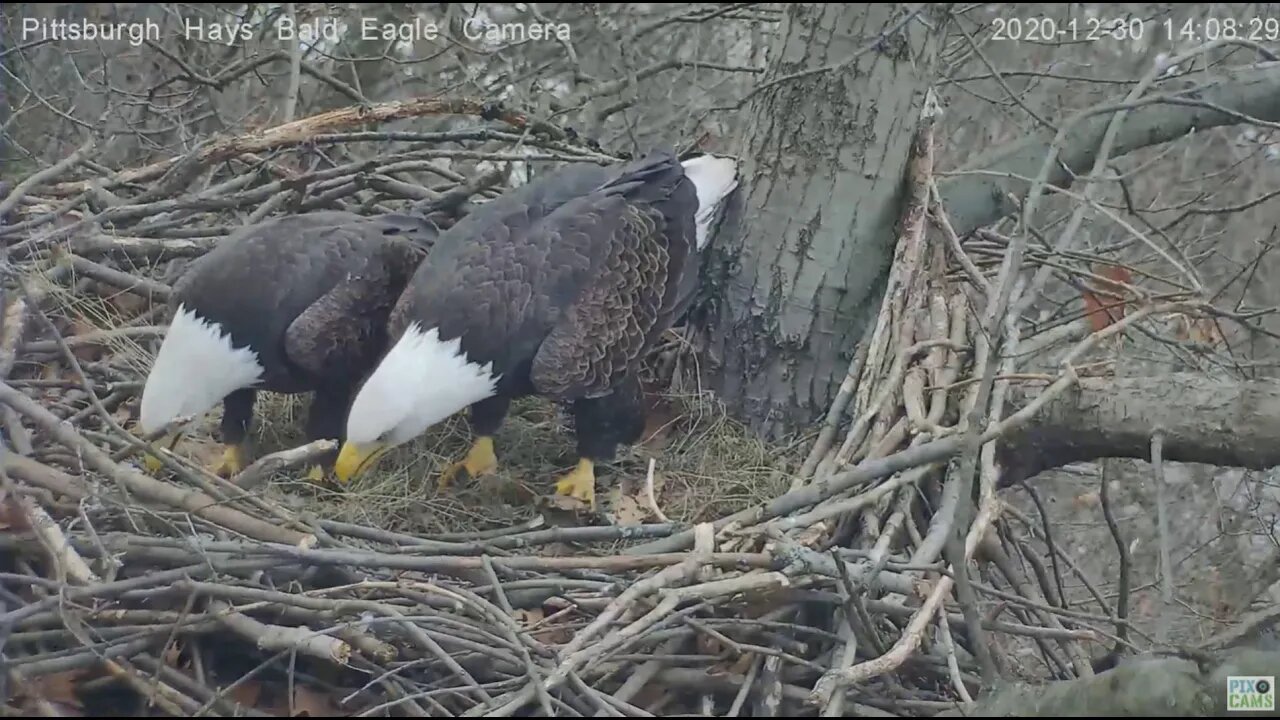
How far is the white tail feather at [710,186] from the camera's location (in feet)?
12.3

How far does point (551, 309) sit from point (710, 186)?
2.30 ft

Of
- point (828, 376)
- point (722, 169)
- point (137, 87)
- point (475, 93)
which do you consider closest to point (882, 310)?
point (828, 376)

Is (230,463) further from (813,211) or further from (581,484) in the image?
(813,211)

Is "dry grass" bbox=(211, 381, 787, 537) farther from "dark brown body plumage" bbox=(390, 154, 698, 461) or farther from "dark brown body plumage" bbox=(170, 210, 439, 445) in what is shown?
"dark brown body plumage" bbox=(170, 210, 439, 445)

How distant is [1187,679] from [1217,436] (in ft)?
2.99

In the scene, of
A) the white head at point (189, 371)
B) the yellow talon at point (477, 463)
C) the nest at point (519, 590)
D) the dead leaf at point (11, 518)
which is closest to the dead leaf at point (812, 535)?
the nest at point (519, 590)

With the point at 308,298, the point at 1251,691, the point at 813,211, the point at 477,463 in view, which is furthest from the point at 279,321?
the point at 1251,691

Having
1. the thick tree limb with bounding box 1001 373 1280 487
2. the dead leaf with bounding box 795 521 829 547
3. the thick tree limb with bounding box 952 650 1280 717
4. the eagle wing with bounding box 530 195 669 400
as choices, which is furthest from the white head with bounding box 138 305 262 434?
the thick tree limb with bounding box 952 650 1280 717

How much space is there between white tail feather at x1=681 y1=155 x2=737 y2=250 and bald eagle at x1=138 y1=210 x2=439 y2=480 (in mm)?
857

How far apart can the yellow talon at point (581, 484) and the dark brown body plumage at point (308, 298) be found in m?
0.66

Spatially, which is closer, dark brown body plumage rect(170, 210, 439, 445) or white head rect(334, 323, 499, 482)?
white head rect(334, 323, 499, 482)

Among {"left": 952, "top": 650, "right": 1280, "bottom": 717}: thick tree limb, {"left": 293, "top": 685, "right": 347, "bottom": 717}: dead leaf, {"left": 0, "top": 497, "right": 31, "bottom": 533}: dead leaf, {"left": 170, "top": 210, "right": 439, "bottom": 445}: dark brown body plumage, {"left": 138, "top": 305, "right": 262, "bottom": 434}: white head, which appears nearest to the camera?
{"left": 952, "top": 650, "right": 1280, "bottom": 717}: thick tree limb

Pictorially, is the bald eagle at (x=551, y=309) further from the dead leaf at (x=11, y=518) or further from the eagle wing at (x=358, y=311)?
the dead leaf at (x=11, y=518)

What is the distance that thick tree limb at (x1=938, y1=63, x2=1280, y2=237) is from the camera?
11.3 ft
